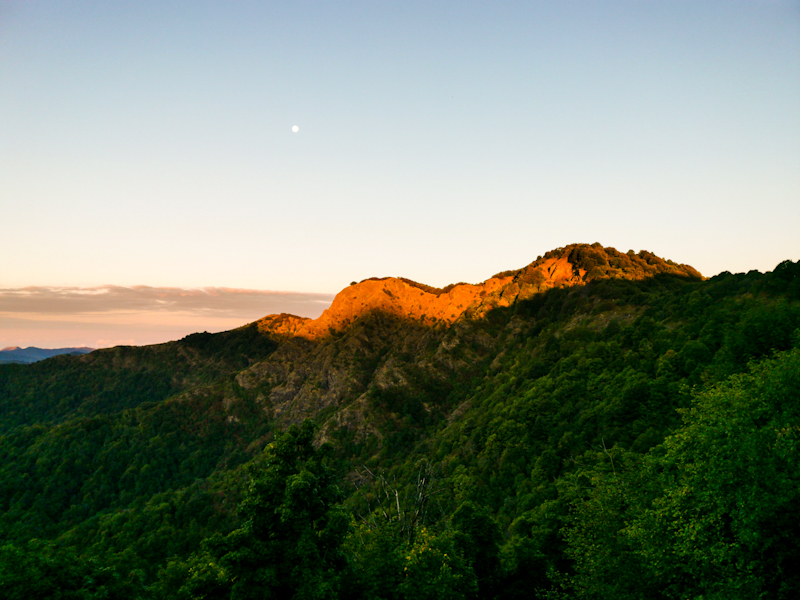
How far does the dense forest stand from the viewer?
24.1 m

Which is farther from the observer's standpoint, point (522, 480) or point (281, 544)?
point (522, 480)

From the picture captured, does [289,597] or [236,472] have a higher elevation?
[289,597]

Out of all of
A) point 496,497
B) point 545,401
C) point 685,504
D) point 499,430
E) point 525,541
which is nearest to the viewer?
point 685,504

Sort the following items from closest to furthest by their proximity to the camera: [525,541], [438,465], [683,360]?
[525,541] → [683,360] → [438,465]

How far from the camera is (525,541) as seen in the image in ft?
141

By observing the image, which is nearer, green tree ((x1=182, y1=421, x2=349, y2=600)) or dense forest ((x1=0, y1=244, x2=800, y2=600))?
dense forest ((x1=0, y1=244, x2=800, y2=600))

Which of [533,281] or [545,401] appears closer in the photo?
[545,401]

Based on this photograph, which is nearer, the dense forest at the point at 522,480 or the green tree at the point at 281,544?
the dense forest at the point at 522,480

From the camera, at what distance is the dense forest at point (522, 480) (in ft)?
79.2

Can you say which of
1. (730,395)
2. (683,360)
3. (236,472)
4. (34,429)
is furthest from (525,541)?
(34,429)

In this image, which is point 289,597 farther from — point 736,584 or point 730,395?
point 730,395

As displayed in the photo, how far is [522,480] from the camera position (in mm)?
81938

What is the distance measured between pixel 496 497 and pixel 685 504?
6812 centimetres

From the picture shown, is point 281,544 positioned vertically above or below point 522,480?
above
